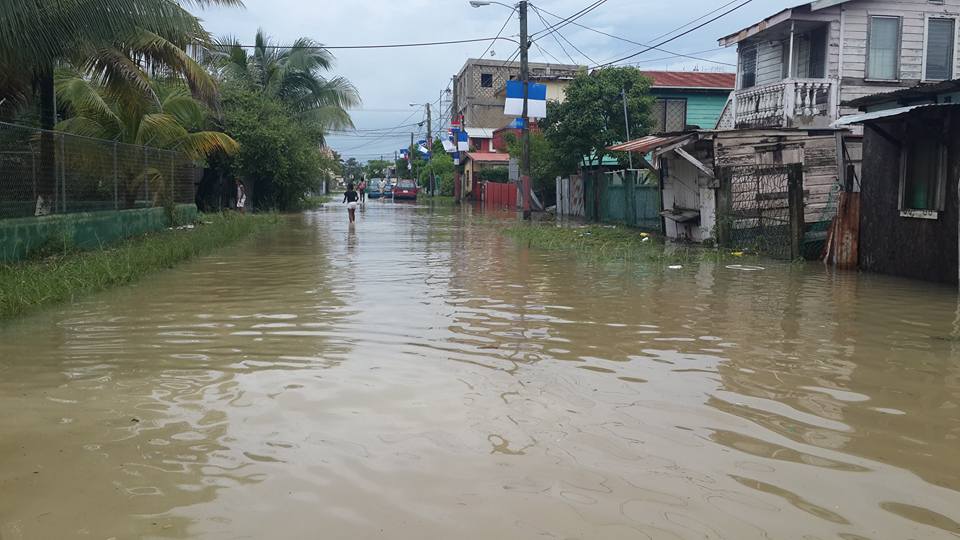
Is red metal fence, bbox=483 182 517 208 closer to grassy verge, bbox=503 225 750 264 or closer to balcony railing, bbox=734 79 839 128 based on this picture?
grassy verge, bbox=503 225 750 264

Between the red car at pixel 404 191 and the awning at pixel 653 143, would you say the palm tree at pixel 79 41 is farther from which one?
the red car at pixel 404 191

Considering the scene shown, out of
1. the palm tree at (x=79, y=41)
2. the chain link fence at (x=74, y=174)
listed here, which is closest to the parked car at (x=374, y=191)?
the chain link fence at (x=74, y=174)

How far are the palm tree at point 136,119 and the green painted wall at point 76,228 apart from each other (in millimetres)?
775

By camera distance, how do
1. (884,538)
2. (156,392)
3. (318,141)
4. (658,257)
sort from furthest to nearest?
(318,141), (658,257), (156,392), (884,538)

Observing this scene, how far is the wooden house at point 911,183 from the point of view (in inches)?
444

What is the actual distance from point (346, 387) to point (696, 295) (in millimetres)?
6085

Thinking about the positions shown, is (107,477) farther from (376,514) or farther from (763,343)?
(763,343)

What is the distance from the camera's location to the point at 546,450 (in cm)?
451

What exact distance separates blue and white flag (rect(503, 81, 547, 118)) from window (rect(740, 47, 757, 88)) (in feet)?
23.7

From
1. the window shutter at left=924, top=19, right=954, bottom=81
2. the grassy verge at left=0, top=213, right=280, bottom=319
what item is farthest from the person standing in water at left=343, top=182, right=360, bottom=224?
the window shutter at left=924, top=19, right=954, bottom=81

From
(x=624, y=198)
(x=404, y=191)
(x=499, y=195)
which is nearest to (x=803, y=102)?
(x=624, y=198)

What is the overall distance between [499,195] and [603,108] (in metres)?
18.9

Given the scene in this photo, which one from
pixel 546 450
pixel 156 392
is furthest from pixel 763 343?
pixel 156 392

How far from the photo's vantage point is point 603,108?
3000 cm
